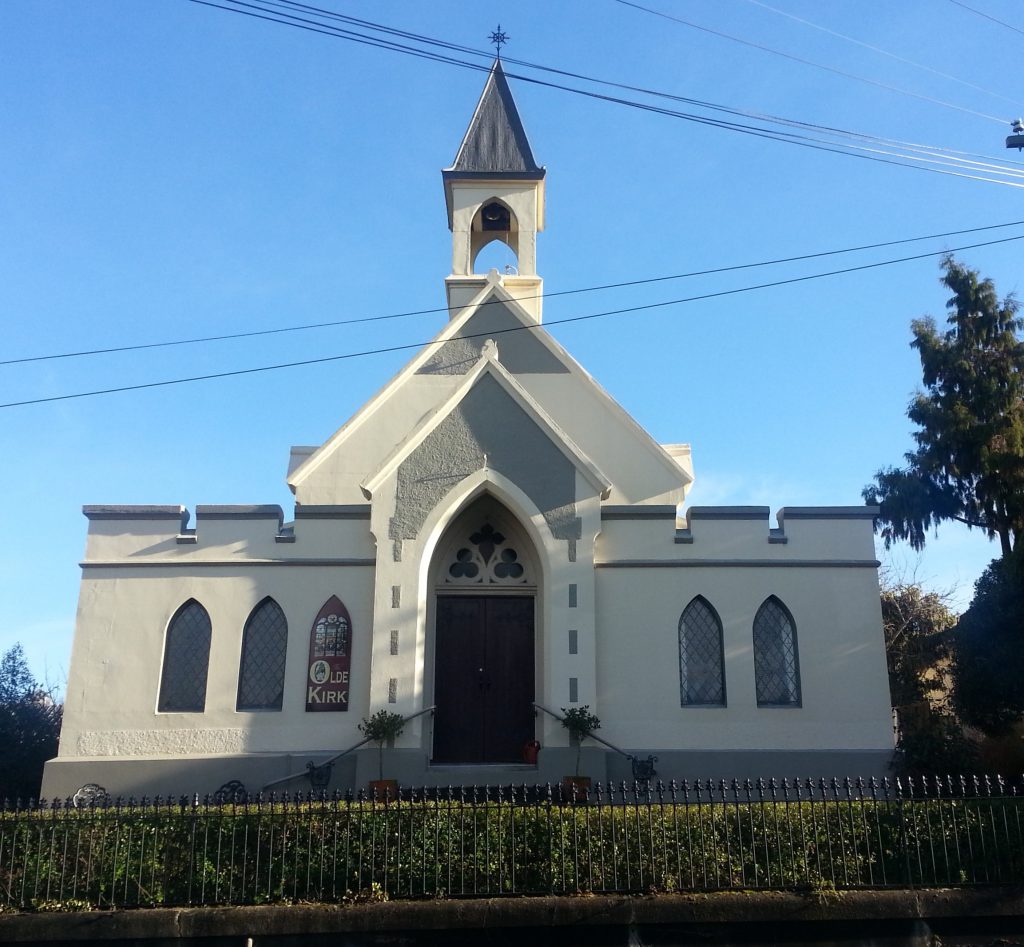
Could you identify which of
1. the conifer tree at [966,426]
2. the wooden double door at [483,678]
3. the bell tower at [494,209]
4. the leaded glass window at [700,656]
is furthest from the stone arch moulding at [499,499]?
the conifer tree at [966,426]

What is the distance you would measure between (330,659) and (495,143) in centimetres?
1306

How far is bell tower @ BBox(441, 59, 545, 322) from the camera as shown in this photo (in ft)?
70.6

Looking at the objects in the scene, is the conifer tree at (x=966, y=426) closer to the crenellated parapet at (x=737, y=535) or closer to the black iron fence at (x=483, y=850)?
the crenellated parapet at (x=737, y=535)

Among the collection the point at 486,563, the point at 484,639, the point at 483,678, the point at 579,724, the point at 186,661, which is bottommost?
the point at 579,724

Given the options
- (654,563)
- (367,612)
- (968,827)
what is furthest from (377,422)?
(968,827)

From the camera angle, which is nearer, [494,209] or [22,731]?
[22,731]

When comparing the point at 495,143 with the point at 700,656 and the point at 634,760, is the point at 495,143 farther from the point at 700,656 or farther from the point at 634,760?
the point at 634,760

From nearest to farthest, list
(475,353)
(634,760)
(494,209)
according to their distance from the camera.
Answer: (634,760) → (475,353) → (494,209)

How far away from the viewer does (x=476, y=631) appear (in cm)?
1739

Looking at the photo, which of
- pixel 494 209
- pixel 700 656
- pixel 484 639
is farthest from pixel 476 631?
pixel 494 209

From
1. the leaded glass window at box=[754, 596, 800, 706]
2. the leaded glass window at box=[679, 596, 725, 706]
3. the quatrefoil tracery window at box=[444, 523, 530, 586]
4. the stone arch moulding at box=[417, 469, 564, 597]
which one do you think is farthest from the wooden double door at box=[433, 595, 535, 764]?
the leaded glass window at box=[754, 596, 800, 706]

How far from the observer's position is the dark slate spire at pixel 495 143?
2250 cm

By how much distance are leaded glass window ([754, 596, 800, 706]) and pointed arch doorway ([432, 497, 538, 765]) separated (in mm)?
3770

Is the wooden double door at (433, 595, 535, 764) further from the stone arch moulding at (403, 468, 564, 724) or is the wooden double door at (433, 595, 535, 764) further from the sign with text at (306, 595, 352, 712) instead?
the sign with text at (306, 595, 352, 712)
